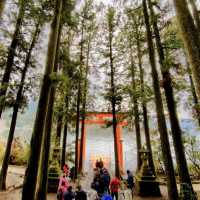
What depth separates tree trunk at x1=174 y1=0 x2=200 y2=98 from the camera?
439 centimetres

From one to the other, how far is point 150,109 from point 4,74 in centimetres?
1032

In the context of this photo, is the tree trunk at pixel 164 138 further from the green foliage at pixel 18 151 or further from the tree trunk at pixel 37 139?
the green foliage at pixel 18 151

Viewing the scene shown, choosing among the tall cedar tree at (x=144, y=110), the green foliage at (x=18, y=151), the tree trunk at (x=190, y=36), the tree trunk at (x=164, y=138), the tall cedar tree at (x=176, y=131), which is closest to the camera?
the tree trunk at (x=190, y=36)

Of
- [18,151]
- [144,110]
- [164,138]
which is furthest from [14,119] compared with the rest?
[18,151]

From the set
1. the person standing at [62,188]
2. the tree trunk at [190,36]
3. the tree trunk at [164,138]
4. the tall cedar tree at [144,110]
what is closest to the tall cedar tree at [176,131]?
the tree trunk at [164,138]

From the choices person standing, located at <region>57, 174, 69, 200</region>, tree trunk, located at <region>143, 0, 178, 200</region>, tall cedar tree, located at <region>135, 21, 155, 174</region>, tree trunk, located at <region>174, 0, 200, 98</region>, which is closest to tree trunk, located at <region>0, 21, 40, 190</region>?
person standing, located at <region>57, 174, 69, 200</region>

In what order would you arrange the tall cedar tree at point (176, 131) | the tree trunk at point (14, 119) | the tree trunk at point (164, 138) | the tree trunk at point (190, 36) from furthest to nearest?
the tree trunk at point (14, 119)
the tall cedar tree at point (176, 131)
the tree trunk at point (164, 138)
the tree trunk at point (190, 36)

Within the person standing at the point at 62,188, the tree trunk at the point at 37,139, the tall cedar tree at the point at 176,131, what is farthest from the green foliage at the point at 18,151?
the tall cedar tree at the point at 176,131

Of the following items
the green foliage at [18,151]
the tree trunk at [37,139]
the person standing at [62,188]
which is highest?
the green foliage at [18,151]

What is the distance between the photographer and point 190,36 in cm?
465

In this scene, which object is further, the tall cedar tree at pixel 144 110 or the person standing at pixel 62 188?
the tall cedar tree at pixel 144 110

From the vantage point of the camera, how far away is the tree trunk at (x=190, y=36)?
439 centimetres

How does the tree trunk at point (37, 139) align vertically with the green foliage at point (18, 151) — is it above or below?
below

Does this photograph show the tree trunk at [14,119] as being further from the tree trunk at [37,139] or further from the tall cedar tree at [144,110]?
the tall cedar tree at [144,110]
